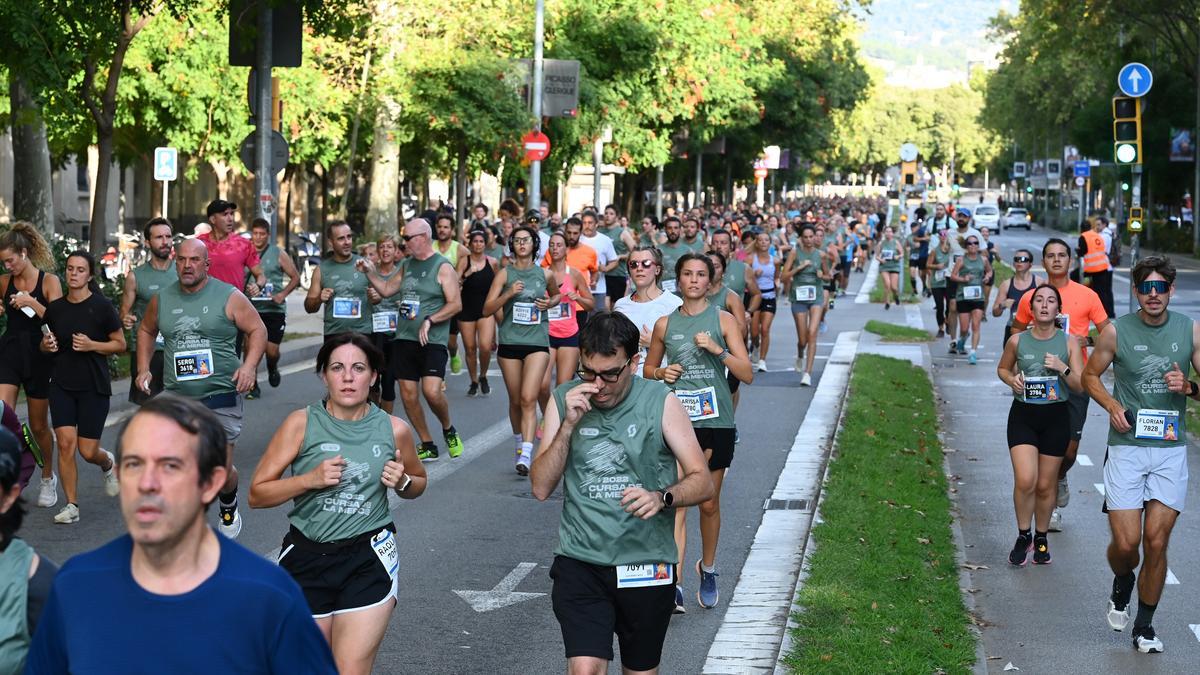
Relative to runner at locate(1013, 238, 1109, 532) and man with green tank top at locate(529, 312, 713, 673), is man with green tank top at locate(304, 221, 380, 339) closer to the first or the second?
runner at locate(1013, 238, 1109, 532)

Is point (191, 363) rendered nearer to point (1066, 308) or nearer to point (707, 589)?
point (707, 589)

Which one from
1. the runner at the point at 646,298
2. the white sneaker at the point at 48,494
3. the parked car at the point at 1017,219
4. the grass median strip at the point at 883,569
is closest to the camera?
the grass median strip at the point at 883,569

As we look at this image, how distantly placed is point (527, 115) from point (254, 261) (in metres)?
19.5

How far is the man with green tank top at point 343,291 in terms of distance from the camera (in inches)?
531

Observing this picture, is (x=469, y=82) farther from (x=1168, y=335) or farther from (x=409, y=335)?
(x=1168, y=335)

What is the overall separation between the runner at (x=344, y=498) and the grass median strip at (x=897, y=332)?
1976 centimetres

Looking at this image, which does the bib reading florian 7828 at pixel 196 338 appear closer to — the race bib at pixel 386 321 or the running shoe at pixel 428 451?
the running shoe at pixel 428 451

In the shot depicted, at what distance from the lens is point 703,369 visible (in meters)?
8.59

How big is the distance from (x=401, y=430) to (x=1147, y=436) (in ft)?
11.7

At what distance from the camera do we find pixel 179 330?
960 cm

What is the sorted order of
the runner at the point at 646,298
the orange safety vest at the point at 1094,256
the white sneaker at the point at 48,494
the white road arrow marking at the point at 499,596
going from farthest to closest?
the orange safety vest at the point at 1094,256
the white sneaker at the point at 48,494
the runner at the point at 646,298
the white road arrow marking at the point at 499,596

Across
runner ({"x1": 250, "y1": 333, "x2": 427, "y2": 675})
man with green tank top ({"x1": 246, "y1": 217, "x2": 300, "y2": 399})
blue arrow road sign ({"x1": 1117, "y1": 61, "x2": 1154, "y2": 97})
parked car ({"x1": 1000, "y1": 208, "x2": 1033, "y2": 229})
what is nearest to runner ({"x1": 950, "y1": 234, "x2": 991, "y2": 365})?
blue arrow road sign ({"x1": 1117, "y1": 61, "x2": 1154, "y2": 97})

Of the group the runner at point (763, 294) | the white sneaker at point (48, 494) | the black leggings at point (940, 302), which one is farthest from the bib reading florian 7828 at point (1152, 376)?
the black leggings at point (940, 302)

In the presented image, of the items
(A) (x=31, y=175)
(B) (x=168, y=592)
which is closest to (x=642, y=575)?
(B) (x=168, y=592)
